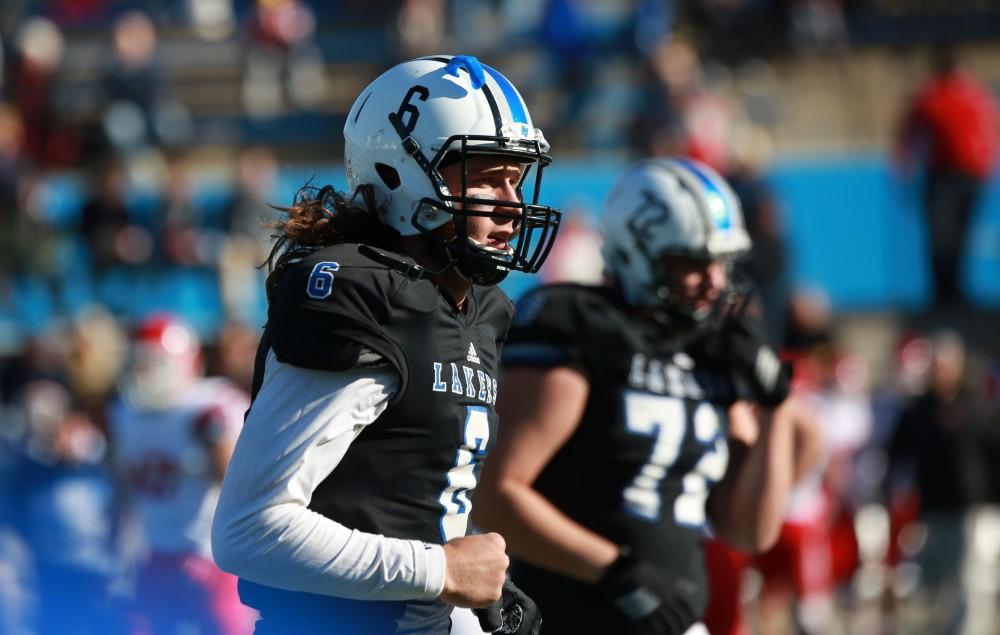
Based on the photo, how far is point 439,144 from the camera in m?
3.12

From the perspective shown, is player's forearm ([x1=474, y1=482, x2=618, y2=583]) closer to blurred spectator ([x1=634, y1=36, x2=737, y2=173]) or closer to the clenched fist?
the clenched fist

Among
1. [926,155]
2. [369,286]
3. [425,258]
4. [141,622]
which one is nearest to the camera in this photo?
[369,286]

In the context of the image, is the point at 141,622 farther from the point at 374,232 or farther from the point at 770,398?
the point at 374,232

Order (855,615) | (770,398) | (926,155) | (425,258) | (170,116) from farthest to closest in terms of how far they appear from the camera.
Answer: (170,116) < (926,155) < (855,615) < (770,398) < (425,258)

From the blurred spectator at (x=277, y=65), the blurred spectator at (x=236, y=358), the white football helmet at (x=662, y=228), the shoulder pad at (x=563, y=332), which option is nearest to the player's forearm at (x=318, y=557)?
the shoulder pad at (x=563, y=332)

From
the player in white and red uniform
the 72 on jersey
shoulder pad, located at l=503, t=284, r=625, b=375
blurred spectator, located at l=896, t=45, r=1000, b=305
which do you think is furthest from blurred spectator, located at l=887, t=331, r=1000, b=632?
shoulder pad, located at l=503, t=284, r=625, b=375

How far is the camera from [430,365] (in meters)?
3.02

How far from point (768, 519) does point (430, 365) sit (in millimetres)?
1909

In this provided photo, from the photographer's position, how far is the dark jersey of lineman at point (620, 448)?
14.1 feet

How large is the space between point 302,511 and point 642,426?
1640mm

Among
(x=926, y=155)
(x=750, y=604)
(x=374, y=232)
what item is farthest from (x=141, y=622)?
(x=926, y=155)

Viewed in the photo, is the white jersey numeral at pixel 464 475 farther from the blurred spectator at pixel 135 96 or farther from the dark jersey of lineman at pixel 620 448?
the blurred spectator at pixel 135 96

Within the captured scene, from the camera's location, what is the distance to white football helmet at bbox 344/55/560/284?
3123 millimetres

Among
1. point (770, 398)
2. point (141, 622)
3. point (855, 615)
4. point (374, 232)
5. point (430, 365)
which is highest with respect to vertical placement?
point (374, 232)
